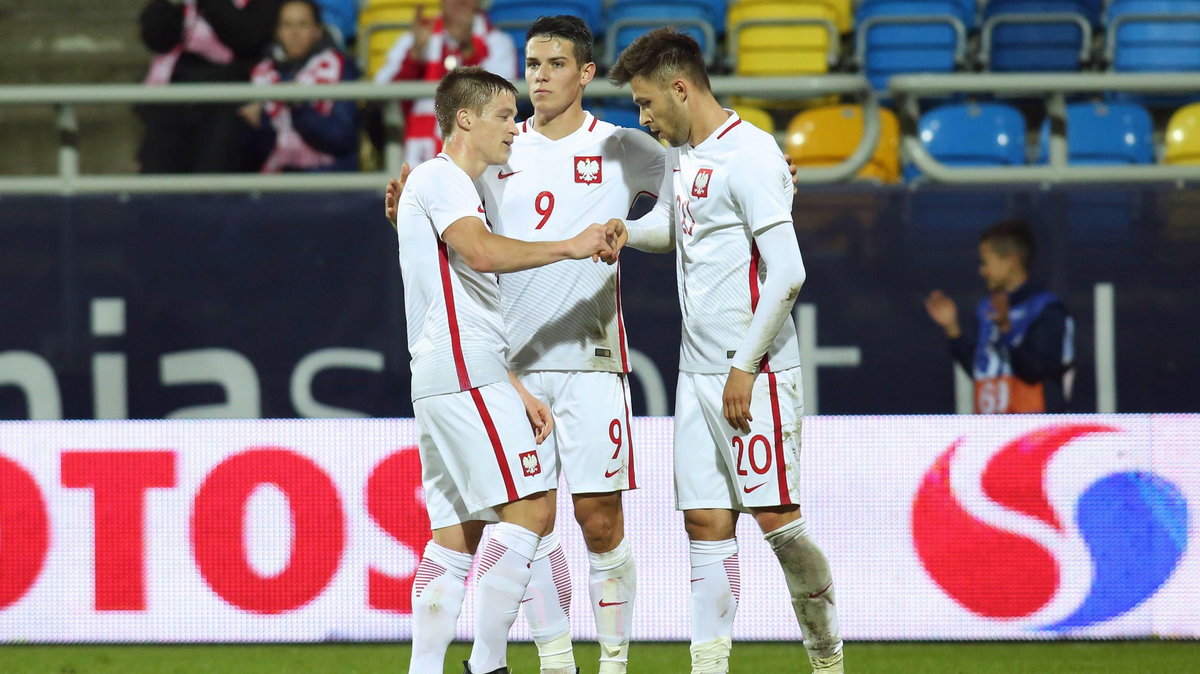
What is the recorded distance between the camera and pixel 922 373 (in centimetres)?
677

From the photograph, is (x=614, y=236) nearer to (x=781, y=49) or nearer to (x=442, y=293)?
(x=442, y=293)

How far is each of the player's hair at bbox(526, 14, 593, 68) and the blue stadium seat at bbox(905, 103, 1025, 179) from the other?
3260 mm

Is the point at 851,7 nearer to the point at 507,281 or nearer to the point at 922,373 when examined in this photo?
the point at 922,373

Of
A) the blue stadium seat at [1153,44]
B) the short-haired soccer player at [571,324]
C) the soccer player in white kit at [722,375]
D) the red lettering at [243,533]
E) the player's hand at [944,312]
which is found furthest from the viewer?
the blue stadium seat at [1153,44]

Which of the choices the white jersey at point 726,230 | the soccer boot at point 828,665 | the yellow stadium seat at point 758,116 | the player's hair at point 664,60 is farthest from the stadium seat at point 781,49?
the soccer boot at point 828,665

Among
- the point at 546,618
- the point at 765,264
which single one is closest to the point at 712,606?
the point at 546,618

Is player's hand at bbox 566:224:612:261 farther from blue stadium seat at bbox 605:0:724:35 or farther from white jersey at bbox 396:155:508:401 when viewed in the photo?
blue stadium seat at bbox 605:0:724:35

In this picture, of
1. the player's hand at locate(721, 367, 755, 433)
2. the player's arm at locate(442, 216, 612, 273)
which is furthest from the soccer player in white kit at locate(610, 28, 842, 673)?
the player's arm at locate(442, 216, 612, 273)

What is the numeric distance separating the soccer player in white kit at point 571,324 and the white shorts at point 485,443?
0.30 meters

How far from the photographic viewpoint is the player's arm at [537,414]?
4.26 meters

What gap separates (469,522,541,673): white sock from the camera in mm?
3977

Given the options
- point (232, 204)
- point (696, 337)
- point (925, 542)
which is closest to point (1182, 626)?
point (925, 542)

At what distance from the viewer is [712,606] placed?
416 cm

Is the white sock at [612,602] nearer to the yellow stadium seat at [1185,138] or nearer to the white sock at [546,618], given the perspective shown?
the white sock at [546,618]
